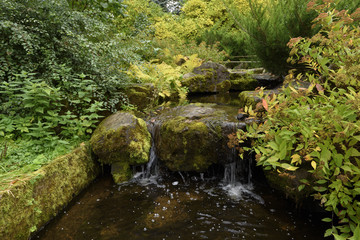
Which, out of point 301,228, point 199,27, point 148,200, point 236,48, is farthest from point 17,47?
point 199,27

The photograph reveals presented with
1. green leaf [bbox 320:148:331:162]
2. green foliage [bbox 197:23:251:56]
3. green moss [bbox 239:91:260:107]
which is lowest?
green leaf [bbox 320:148:331:162]

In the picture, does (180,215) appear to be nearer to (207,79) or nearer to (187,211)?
(187,211)

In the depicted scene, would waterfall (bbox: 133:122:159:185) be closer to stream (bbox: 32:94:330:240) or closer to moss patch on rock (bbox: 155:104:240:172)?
stream (bbox: 32:94:330:240)

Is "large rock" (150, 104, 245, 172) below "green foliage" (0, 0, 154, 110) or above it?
below

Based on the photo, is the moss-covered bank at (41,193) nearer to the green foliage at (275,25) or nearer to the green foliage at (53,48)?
the green foliage at (53,48)

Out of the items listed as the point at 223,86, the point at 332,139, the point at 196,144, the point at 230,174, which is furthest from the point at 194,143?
the point at 223,86

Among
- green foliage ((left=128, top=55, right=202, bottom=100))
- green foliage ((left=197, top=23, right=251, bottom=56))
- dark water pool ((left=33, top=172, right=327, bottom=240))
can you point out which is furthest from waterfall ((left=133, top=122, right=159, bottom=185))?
green foliage ((left=197, top=23, right=251, bottom=56))

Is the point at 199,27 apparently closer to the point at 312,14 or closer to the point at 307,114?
the point at 312,14

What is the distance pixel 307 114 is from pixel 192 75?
6.31 meters

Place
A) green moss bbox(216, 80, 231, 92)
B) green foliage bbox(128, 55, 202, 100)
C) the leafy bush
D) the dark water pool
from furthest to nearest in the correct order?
green moss bbox(216, 80, 231, 92) → green foliage bbox(128, 55, 202, 100) → the leafy bush → the dark water pool

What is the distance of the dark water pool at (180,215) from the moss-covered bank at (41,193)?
16 cm

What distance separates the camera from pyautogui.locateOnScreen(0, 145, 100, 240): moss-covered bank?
7.04ft

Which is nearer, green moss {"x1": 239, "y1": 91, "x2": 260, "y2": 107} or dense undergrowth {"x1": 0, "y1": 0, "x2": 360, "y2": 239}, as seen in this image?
dense undergrowth {"x1": 0, "y1": 0, "x2": 360, "y2": 239}

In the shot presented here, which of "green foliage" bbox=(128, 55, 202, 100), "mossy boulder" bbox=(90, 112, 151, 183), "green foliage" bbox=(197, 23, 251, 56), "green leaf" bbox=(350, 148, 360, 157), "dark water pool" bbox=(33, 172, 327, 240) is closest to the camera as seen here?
"green leaf" bbox=(350, 148, 360, 157)
